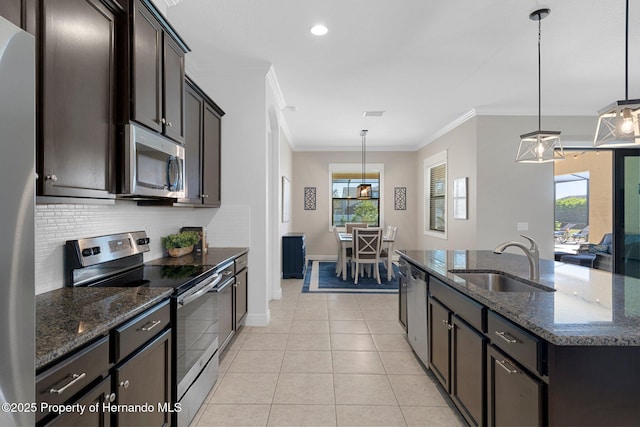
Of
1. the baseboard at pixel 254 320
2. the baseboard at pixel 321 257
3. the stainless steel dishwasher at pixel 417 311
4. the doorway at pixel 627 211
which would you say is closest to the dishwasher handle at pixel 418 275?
the stainless steel dishwasher at pixel 417 311

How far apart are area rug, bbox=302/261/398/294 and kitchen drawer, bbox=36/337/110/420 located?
3.99 m

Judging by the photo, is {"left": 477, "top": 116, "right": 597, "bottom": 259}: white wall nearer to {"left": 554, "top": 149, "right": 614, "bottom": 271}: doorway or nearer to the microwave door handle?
{"left": 554, "top": 149, "right": 614, "bottom": 271}: doorway

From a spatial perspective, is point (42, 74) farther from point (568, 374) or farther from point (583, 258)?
point (583, 258)

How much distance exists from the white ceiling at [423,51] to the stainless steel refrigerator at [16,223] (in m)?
2.16

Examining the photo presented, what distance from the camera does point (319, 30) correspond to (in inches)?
110

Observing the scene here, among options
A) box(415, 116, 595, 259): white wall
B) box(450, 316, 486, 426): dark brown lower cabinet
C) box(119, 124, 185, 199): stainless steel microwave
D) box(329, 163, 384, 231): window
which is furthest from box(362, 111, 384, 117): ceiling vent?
box(450, 316, 486, 426): dark brown lower cabinet

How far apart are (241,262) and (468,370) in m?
2.25

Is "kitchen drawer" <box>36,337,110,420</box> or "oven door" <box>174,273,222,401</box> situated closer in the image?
"kitchen drawer" <box>36,337,110,420</box>

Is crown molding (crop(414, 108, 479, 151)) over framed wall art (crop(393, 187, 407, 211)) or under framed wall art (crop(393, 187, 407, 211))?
over

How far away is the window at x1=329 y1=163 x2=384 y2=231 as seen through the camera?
8.22 metres

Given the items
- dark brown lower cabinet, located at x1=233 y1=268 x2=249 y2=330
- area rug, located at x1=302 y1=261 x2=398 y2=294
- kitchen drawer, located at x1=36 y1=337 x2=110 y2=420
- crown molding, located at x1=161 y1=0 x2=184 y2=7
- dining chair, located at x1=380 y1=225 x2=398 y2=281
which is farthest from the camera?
dining chair, located at x1=380 y1=225 x2=398 y2=281

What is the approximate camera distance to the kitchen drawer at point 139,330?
1.26 m

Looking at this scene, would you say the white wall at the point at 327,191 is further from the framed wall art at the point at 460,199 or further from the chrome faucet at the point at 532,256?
the chrome faucet at the point at 532,256

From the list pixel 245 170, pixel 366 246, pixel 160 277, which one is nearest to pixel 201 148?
pixel 245 170
